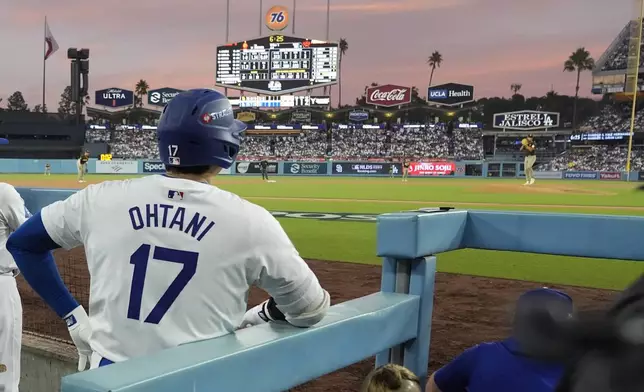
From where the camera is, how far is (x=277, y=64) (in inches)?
2111

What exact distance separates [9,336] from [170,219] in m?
2.94

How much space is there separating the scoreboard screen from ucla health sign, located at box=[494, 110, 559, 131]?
21.1m

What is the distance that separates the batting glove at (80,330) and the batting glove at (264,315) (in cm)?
74

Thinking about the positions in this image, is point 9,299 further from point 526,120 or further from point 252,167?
point 526,120

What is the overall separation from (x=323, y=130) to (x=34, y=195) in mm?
62923

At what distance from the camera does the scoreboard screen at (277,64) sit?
52312mm

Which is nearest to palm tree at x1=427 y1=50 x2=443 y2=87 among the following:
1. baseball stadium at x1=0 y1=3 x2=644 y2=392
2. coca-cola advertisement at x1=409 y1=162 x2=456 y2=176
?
baseball stadium at x1=0 y1=3 x2=644 y2=392

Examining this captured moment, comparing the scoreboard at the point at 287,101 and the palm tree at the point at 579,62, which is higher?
the palm tree at the point at 579,62

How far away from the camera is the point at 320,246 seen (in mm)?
10281

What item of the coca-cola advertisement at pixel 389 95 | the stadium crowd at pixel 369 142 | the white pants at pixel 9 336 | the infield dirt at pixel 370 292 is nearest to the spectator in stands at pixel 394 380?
the infield dirt at pixel 370 292

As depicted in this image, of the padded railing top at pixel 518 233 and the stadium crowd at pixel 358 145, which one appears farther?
the stadium crowd at pixel 358 145

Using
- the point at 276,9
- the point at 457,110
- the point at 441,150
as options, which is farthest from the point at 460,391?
the point at 457,110

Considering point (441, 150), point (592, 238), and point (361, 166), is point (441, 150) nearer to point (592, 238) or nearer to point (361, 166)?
point (361, 166)

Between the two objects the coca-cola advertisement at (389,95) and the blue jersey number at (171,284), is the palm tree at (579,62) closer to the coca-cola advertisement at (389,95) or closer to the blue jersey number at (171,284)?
the coca-cola advertisement at (389,95)
